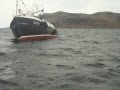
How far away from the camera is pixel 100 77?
40.0 feet

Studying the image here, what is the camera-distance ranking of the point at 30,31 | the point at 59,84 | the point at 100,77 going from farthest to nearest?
1. the point at 30,31
2. the point at 100,77
3. the point at 59,84

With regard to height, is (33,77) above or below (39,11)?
below

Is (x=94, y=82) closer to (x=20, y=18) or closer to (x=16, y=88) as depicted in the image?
(x=16, y=88)

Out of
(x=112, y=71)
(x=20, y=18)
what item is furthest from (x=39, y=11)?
(x=112, y=71)

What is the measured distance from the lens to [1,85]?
10273 millimetres

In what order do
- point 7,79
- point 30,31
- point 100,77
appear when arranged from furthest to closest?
point 30,31 < point 100,77 < point 7,79

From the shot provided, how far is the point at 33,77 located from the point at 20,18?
25209 millimetres

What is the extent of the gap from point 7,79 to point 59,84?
105 inches

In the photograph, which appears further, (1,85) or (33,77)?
(33,77)

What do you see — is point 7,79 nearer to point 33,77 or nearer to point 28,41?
point 33,77

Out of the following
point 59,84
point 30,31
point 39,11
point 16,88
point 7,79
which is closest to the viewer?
point 16,88

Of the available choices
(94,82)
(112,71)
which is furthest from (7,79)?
(112,71)

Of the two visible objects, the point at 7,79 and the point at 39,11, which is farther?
the point at 39,11

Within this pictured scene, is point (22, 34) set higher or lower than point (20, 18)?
lower
